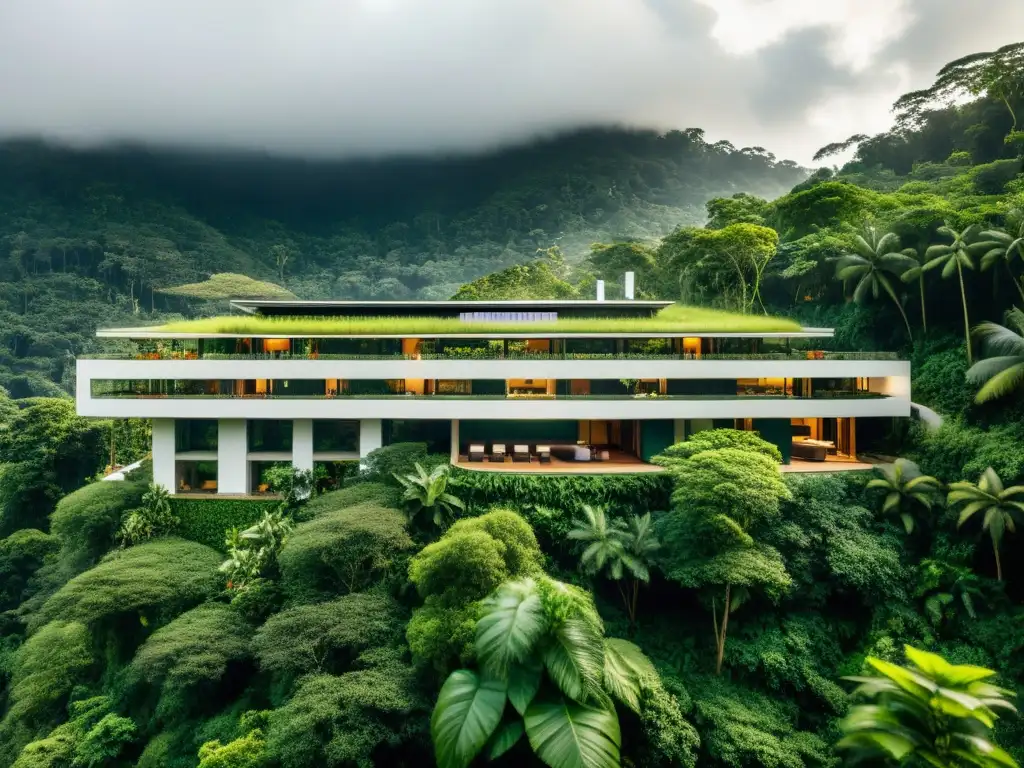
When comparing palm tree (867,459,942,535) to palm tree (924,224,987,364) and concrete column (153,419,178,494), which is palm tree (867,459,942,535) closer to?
palm tree (924,224,987,364)

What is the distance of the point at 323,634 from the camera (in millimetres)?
16125

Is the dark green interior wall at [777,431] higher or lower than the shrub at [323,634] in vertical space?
higher

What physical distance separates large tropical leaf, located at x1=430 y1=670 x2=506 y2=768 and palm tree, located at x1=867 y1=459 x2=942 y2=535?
48.9 ft

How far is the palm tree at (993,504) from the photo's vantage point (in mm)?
17344

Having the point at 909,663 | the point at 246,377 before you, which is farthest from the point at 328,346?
the point at 909,663

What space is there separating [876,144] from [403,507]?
195 ft

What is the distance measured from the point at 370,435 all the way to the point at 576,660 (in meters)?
15.2

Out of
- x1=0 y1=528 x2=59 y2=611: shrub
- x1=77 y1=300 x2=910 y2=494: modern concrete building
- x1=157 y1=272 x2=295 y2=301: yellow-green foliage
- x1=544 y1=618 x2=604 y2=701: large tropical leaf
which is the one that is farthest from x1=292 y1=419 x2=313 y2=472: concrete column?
x1=157 y1=272 x2=295 y2=301: yellow-green foliage

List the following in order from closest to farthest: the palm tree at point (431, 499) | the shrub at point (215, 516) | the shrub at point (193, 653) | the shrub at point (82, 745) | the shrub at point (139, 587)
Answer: the shrub at point (193, 653) → the shrub at point (82, 745) → the shrub at point (139, 587) → the palm tree at point (431, 499) → the shrub at point (215, 516)

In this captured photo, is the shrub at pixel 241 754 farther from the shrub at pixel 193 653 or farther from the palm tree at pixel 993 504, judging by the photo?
the palm tree at pixel 993 504

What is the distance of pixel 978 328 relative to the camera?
23531 mm

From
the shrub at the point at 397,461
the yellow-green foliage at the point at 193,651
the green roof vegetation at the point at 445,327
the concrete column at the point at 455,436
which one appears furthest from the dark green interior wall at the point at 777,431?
the yellow-green foliage at the point at 193,651

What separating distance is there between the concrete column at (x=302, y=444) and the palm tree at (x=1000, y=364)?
25553 mm

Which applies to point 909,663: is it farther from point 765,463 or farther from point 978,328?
point 978,328
